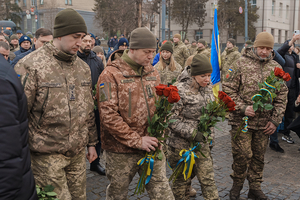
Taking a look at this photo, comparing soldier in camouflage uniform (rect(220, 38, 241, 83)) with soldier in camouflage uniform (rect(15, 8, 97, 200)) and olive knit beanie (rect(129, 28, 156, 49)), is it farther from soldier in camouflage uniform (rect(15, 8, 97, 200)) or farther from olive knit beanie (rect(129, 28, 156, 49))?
soldier in camouflage uniform (rect(15, 8, 97, 200))

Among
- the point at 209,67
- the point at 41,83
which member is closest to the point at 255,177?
the point at 209,67

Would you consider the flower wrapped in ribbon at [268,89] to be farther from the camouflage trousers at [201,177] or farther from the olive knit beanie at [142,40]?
the olive knit beanie at [142,40]

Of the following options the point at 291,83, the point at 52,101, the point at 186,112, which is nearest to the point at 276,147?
the point at 291,83

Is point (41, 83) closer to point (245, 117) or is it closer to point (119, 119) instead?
point (119, 119)

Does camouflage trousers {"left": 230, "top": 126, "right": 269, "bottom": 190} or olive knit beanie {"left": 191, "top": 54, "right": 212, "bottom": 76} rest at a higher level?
olive knit beanie {"left": 191, "top": 54, "right": 212, "bottom": 76}

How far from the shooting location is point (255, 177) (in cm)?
462

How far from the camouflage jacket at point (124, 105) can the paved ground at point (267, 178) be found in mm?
1674

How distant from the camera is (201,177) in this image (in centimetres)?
376

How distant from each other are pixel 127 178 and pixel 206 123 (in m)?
1.09

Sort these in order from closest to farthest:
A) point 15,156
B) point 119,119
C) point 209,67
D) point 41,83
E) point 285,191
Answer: point 15,156 < point 41,83 < point 119,119 < point 209,67 < point 285,191

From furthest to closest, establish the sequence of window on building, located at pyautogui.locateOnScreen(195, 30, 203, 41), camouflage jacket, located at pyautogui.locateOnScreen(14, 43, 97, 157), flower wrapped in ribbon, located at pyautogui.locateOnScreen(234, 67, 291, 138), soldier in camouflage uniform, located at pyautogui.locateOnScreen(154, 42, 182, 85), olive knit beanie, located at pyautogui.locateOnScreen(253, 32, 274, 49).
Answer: window on building, located at pyautogui.locateOnScreen(195, 30, 203, 41)
soldier in camouflage uniform, located at pyautogui.locateOnScreen(154, 42, 182, 85)
olive knit beanie, located at pyautogui.locateOnScreen(253, 32, 274, 49)
flower wrapped in ribbon, located at pyautogui.locateOnScreen(234, 67, 291, 138)
camouflage jacket, located at pyautogui.locateOnScreen(14, 43, 97, 157)

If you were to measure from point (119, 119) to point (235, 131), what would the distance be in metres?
2.21

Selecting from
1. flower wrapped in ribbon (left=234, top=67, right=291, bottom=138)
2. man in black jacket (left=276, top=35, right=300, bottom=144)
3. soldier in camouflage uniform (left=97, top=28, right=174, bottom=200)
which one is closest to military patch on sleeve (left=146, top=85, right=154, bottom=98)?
soldier in camouflage uniform (left=97, top=28, right=174, bottom=200)

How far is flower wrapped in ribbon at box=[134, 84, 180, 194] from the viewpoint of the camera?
3068 mm
